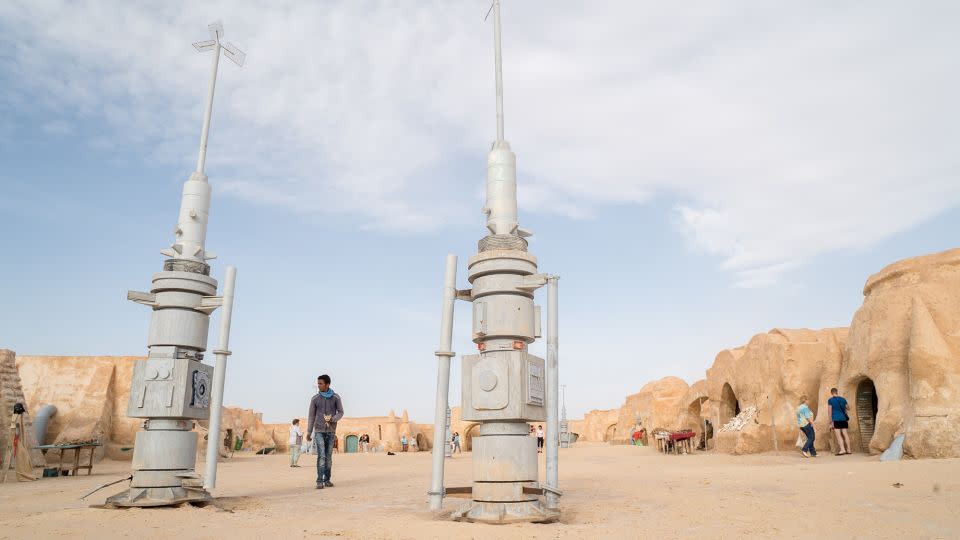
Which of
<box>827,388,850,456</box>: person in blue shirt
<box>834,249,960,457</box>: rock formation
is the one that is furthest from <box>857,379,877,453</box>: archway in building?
<box>827,388,850,456</box>: person in blue shirt

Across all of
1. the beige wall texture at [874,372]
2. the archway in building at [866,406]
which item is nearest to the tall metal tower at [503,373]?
the beige wall texture at [874,372]

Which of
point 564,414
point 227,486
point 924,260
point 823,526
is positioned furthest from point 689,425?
point 823,526

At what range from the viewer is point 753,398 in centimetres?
1814

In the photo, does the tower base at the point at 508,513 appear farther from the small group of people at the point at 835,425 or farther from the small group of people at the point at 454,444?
the small group of people at the point at 454,444

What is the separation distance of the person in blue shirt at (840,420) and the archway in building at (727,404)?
7248mm

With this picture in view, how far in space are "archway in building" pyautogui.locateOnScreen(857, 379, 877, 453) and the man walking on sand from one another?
1156cm

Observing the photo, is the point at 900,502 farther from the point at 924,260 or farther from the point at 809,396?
the point at 809,396

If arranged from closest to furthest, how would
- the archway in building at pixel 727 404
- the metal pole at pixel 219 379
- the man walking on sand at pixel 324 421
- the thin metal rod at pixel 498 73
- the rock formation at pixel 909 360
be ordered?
the thin metal rod at pixel 498 73 < the metal pole at pixel 219 379 < the man walking on sand at pixel 324 421 < the rock formation at pixel 909 360 < the archway in building at pixel 727 404

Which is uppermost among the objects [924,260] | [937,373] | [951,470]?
[924,260]

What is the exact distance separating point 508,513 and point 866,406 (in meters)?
12.4

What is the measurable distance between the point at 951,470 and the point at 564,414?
32702 millimetres

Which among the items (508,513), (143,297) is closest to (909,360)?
(508,513)

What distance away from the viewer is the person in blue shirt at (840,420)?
13.1 metres

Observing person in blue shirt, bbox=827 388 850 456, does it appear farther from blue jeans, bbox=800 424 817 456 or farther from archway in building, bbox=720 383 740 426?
archway in building, bbox=720 383 740 426
